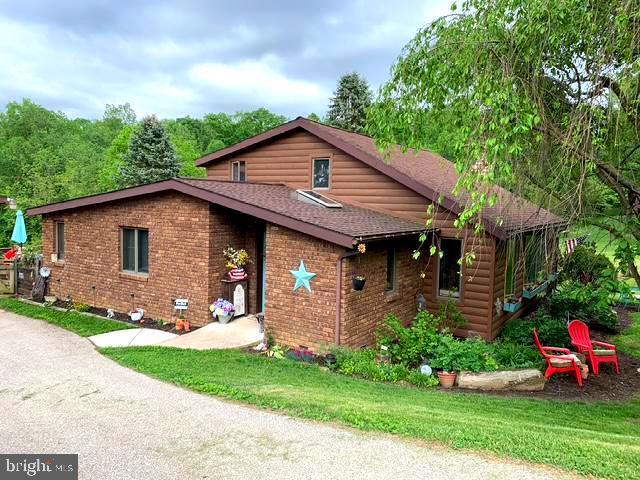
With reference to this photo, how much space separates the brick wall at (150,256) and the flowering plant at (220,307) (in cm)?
15

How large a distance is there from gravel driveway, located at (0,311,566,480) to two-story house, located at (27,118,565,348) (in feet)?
11.2

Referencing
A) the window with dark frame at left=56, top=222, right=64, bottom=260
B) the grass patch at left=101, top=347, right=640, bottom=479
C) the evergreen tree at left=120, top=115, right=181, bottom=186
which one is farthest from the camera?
the evergreen tree at left=120, top=115, right=181, bottom=186

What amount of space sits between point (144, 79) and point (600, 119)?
82276 mm

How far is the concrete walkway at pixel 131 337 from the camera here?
9.63m

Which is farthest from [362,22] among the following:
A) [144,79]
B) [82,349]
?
[144,79]

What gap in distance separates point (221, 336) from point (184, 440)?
16.2 ft

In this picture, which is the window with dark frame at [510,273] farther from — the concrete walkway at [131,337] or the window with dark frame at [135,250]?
the window with dark frame at [135,250]

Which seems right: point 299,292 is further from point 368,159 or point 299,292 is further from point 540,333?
point 540,333

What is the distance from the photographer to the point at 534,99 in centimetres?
724

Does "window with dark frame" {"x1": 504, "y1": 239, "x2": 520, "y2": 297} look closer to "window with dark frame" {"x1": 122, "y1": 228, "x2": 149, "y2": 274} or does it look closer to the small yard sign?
the small yard sign

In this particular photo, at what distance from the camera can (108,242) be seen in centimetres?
1218

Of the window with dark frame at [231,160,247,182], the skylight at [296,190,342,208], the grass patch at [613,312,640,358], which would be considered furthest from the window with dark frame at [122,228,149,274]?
the grass patch at [613,312,640,358]

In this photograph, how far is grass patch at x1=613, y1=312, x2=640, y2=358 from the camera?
11734mm

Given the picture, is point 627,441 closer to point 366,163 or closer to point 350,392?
point 350,392
